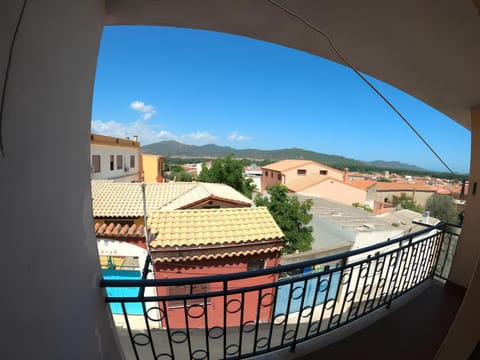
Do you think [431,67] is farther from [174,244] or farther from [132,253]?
[132,253]

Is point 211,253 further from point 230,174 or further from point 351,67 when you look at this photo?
point 230,174

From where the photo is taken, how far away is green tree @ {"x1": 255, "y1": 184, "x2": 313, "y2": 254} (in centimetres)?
888

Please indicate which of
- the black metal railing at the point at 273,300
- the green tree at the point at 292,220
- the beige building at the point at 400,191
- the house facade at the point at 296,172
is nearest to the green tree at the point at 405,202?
the beige building at the point at 400,191

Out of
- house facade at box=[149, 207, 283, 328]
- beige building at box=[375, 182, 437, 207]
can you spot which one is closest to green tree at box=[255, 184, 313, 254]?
house facade at box=[149, 207, 283, 328]

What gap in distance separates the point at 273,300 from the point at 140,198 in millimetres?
7138

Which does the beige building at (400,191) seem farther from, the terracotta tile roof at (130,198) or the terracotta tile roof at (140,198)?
the terracotta tile roof at (130,198)

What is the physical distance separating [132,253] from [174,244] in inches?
46.0

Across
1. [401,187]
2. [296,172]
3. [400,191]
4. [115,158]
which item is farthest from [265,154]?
[115,158]

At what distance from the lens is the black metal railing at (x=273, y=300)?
1308 mm

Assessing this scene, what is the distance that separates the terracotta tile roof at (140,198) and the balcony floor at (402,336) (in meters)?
5.67

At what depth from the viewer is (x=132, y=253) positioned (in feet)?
16.3

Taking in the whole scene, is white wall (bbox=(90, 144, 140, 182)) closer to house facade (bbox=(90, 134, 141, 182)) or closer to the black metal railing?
house facade (bbox=(90, 134, 141, 182))

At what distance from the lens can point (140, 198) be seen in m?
7.72

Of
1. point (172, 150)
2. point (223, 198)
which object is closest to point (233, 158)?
point (223, 198)
